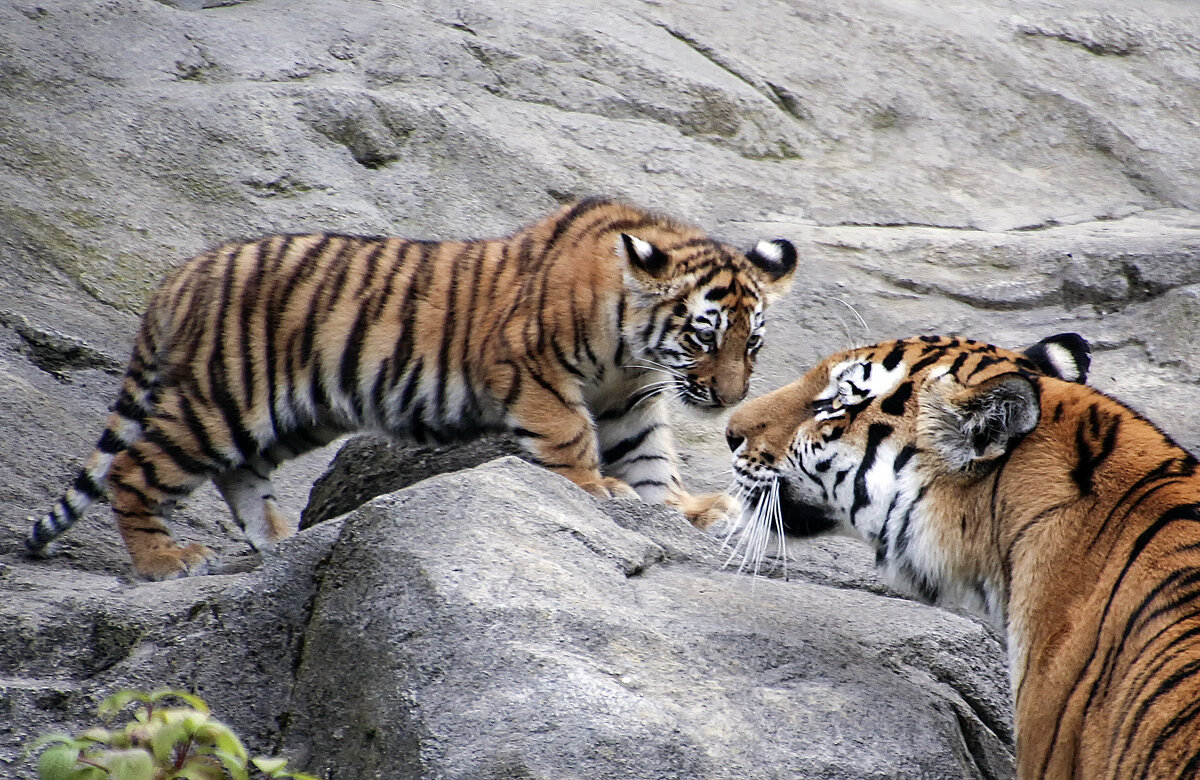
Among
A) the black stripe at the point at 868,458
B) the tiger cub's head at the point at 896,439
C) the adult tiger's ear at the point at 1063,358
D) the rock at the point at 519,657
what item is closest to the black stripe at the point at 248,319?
the rock at the point at 519,657

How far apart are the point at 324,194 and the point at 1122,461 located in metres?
4.82

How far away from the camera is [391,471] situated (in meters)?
4.45

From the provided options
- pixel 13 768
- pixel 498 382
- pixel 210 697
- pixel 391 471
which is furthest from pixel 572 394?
pixel 13 768

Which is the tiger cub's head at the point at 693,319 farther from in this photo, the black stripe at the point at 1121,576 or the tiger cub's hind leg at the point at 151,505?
the black stripe at the point at 1121,576

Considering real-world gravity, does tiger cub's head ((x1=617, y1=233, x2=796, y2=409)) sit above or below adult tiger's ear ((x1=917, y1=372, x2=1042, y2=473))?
below

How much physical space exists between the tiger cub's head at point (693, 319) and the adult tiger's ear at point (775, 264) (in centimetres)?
15

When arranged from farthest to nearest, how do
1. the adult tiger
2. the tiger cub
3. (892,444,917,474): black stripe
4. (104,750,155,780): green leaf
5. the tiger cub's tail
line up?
the tiger cub, the tiger cub's tail, (892,444,917,474): black stripe, the adult tiger, (104,750,155,780): green leaf

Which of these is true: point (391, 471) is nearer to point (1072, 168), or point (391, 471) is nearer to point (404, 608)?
point (404, 608)

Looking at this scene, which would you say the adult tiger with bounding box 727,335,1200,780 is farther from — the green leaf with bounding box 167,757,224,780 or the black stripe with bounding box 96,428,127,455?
the black stripe with bounding box 96,428,127,455

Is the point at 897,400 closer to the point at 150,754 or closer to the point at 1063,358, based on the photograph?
the point at 1063,358

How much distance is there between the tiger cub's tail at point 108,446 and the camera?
4.04m

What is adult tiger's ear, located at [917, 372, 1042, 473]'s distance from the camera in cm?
259

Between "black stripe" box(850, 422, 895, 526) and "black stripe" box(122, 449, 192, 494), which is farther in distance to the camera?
"black stripe" box(122, 449, 192, 494)

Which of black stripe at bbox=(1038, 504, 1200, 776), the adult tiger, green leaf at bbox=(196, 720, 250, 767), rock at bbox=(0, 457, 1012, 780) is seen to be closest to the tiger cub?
rock at bbox=(0, 457, 1012, 780)
